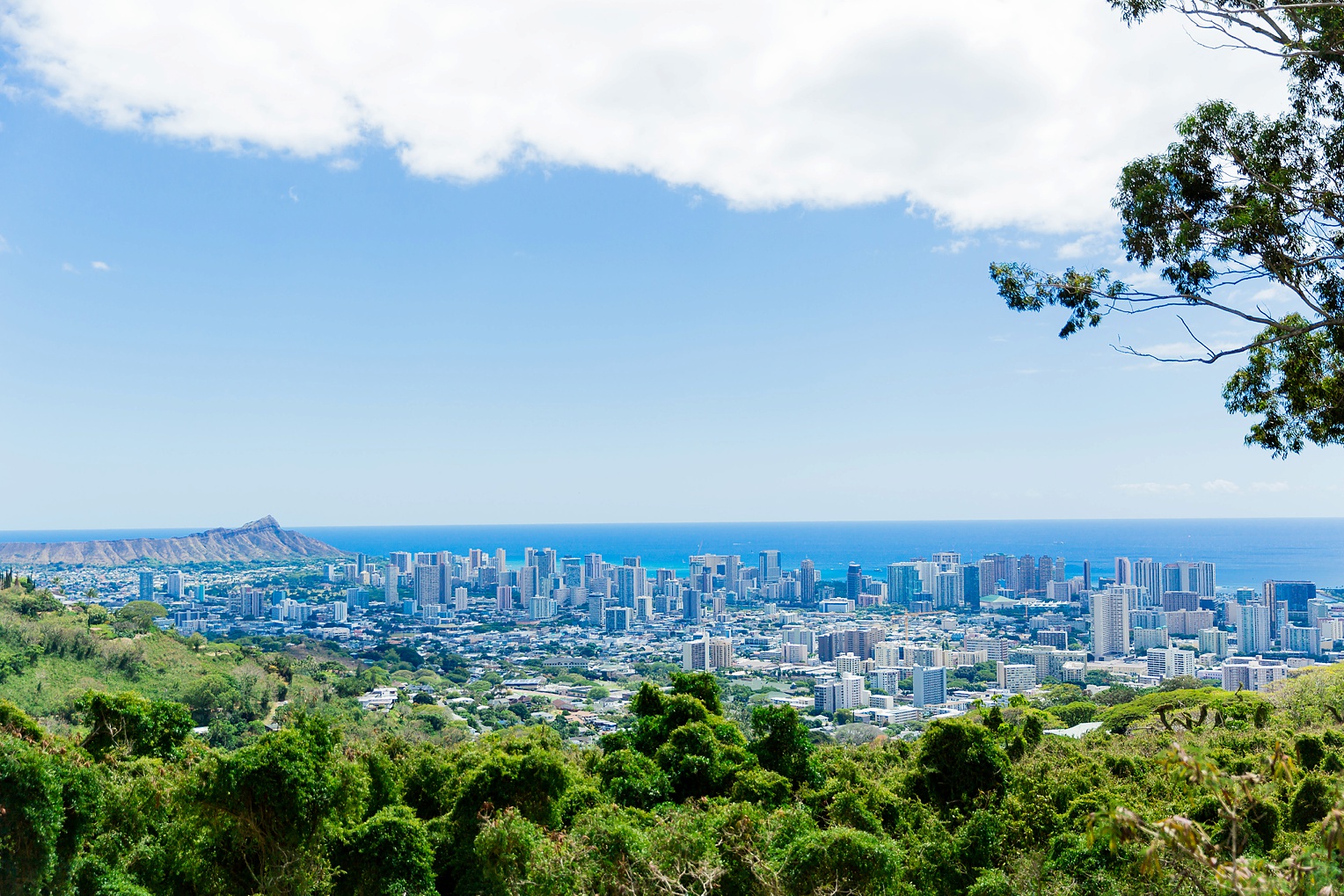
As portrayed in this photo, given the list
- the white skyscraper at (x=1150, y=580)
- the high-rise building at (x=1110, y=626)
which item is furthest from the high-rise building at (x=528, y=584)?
the white skyscraper at (x=1150, y=580)

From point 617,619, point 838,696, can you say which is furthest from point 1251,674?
point 617,619

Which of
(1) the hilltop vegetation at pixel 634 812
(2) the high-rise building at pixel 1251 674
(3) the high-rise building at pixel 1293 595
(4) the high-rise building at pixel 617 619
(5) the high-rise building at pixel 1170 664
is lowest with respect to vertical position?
(4) the high-rise building at pixel 617 619

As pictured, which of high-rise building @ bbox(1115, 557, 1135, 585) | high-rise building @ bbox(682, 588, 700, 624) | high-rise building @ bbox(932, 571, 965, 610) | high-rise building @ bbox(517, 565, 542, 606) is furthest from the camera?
high-rise building @ bbox(1115, 557, 1135, 585)

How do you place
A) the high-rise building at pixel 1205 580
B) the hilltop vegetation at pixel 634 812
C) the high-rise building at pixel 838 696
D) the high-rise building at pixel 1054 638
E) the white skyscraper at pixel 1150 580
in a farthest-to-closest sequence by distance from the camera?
the white skyscraper at pixel 1150 580 → the high-rise building at pixel 1205 580 → the high-rise building at pixel 1054 638 → the high-rise building at pixel 838 696 → the hilltop vegetation at pixel 634 812

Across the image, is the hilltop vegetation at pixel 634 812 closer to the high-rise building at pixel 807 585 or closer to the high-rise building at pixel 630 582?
the high-rise building at pixel 630 582

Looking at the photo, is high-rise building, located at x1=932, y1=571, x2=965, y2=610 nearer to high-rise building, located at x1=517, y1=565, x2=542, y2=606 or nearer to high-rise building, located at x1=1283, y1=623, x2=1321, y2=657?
high-rise building, located at x1=1283, y1=623, x2=1321, y2=657

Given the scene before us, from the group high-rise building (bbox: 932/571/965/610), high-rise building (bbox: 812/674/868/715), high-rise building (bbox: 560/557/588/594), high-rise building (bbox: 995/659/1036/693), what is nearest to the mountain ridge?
high-rise building (bbox: 560/557/588/594)
